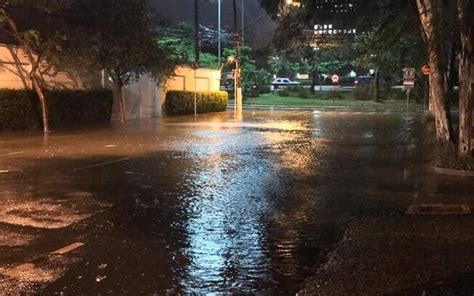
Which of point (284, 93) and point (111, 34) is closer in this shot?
point (111, 34)

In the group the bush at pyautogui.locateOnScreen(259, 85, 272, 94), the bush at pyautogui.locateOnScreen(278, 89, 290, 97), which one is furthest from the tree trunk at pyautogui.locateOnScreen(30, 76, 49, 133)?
the bush at pyautogui.locateOnScreen(278, 89, 290, 97)

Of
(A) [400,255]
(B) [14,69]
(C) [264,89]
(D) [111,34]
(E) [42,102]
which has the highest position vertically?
(D) [111,34]

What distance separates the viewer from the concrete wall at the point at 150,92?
3497 centimetres

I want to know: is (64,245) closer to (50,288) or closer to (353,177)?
(50,288)

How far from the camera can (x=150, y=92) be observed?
1460 inches

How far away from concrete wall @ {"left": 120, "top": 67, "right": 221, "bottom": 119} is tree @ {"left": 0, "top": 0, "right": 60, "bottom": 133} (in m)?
7.54

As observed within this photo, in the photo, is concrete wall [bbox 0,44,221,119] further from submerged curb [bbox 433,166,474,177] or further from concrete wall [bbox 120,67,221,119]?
submerged curb [bbox 433,166,474,177]

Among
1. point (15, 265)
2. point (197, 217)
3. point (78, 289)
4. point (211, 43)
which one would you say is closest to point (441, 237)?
point (197, 217)

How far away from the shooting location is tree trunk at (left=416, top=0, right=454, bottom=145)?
14.2 meters

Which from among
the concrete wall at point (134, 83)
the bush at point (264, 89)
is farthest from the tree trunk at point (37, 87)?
the bush at point (264, 89)

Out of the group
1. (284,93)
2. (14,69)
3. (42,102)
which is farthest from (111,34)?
(284,93)

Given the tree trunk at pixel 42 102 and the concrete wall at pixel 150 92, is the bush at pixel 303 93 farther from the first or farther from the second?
the tree trunk at pixel 42 102

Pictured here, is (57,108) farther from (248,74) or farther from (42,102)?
(248,74)

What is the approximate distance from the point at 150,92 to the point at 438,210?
29276 mm
